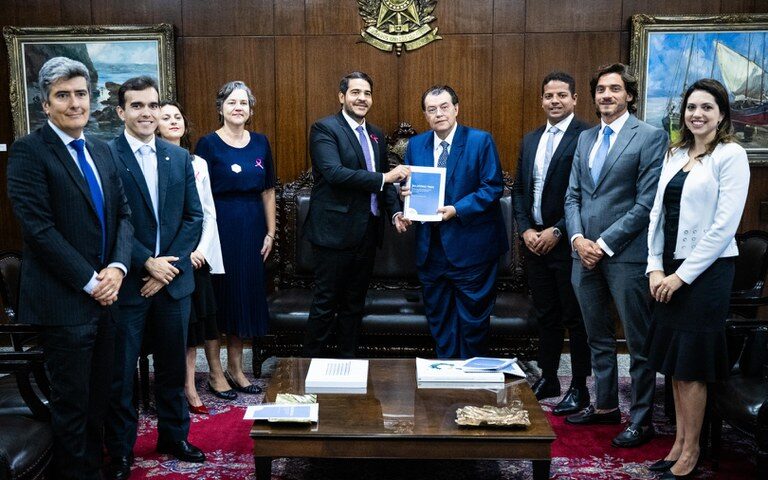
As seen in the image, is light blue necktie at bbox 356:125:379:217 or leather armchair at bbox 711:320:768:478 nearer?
leather armchair at bbox 711:320:768:478

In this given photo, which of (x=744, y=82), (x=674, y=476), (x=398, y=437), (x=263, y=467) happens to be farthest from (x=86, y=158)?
(x=744, y=82)

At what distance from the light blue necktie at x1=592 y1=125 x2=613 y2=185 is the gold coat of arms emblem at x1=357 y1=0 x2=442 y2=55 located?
2.25 metres

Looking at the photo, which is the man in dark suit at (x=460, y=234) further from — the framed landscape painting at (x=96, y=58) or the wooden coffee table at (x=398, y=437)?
the framed landscape painting at (x=96, y=58)

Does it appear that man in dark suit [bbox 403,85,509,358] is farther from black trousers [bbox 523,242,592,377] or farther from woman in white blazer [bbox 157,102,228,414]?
woman in white blazer [bbox 157,102,228,414]

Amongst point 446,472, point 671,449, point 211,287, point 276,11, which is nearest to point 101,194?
point 211,287

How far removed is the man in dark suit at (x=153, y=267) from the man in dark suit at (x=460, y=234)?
61.3 inches

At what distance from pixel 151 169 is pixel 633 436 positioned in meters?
2.72

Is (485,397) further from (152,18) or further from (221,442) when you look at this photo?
(152,18)

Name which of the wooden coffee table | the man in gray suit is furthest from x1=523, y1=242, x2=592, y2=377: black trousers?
the wooden coffee table

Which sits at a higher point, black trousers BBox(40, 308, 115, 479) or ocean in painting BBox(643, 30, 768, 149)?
ocean in painting BBox(643, 30, 768, 149)

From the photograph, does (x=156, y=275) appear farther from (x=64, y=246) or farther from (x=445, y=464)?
(x=445, y=464)

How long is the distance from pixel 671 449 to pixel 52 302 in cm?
285

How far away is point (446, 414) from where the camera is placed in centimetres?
280

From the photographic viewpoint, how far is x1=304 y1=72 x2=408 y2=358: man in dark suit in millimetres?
4168
